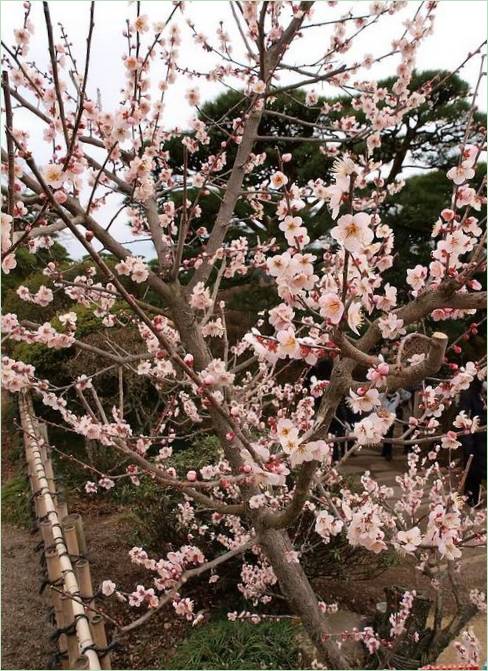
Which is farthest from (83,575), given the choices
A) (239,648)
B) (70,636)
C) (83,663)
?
(239,648)

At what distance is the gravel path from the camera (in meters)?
3.28

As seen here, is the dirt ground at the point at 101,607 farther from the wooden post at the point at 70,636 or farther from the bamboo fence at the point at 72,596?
the wooden post at the point at 70,636

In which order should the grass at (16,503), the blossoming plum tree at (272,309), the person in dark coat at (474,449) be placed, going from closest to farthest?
the blossoming plum tree at (272,309), the person in dark coat at (474,449), the grass at (16,503)

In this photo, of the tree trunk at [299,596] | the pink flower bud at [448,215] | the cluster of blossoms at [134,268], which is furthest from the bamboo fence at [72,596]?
the pink flower bud at [448,215]

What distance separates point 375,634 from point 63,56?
3336 millimetres

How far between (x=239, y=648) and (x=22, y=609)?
1912 mm

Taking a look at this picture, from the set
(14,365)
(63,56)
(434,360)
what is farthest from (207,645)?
(63,56)

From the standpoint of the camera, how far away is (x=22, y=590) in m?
4.07

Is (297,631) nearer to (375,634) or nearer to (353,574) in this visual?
(375,634)

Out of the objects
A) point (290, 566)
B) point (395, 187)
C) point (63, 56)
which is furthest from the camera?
point (395, 187)

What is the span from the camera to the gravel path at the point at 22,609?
129 inches

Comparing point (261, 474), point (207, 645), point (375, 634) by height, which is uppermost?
point (261, 474)

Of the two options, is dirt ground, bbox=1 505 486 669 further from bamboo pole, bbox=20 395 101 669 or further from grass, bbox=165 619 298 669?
bamboo pole, bbox=20 395 101 669

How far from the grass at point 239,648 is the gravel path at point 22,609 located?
3.19 feet
